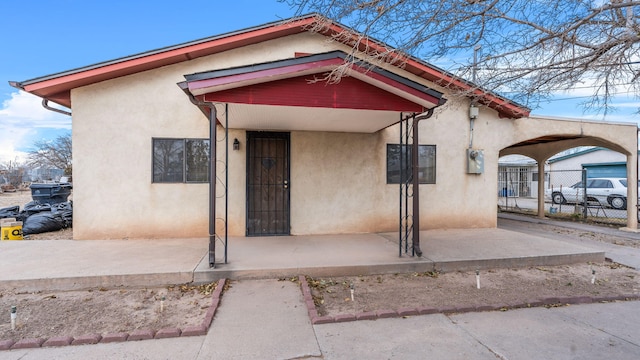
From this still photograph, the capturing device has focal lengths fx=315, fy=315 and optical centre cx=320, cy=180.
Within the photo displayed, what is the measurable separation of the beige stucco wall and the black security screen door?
17 centimetres

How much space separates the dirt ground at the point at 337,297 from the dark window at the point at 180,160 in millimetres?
2964

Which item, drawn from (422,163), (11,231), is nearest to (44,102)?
(11,231)

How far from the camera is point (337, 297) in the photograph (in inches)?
159

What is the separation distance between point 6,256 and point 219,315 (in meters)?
4.36

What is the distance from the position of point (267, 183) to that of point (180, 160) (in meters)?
1.90

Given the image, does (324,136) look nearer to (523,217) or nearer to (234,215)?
(234,215)

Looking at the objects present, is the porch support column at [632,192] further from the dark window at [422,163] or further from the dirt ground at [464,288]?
the dark window at [422,163]

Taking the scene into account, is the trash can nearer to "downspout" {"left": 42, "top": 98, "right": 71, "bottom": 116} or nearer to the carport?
"downspout" {"left": 42, "top": 98, "right": 71, "bottom": 116}

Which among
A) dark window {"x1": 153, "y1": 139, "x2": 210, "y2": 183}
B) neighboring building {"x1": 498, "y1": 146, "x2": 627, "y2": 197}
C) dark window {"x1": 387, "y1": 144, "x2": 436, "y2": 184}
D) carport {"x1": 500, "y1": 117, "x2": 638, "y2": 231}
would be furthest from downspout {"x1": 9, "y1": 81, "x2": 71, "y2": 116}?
neighboring building {"x1": 498, "y1": 146, "x2": 627, "y2": 197}

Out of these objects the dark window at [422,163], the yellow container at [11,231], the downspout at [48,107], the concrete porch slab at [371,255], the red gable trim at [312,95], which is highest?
the downspout at [48,107]

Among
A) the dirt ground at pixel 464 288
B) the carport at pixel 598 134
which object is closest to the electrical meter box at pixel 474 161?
the carport at pixel 598 134

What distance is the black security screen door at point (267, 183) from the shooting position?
23.0ft

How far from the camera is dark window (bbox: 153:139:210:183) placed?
6695 millimetres

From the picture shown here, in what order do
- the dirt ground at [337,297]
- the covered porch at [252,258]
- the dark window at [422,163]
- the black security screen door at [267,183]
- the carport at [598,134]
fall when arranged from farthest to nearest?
1. the carport at [598,134]
2. the dark window at [422,163]
3. the black security screen door at [267,183]
4. the covered porch at [252,258]
5. the dirt ground at [337,297]
